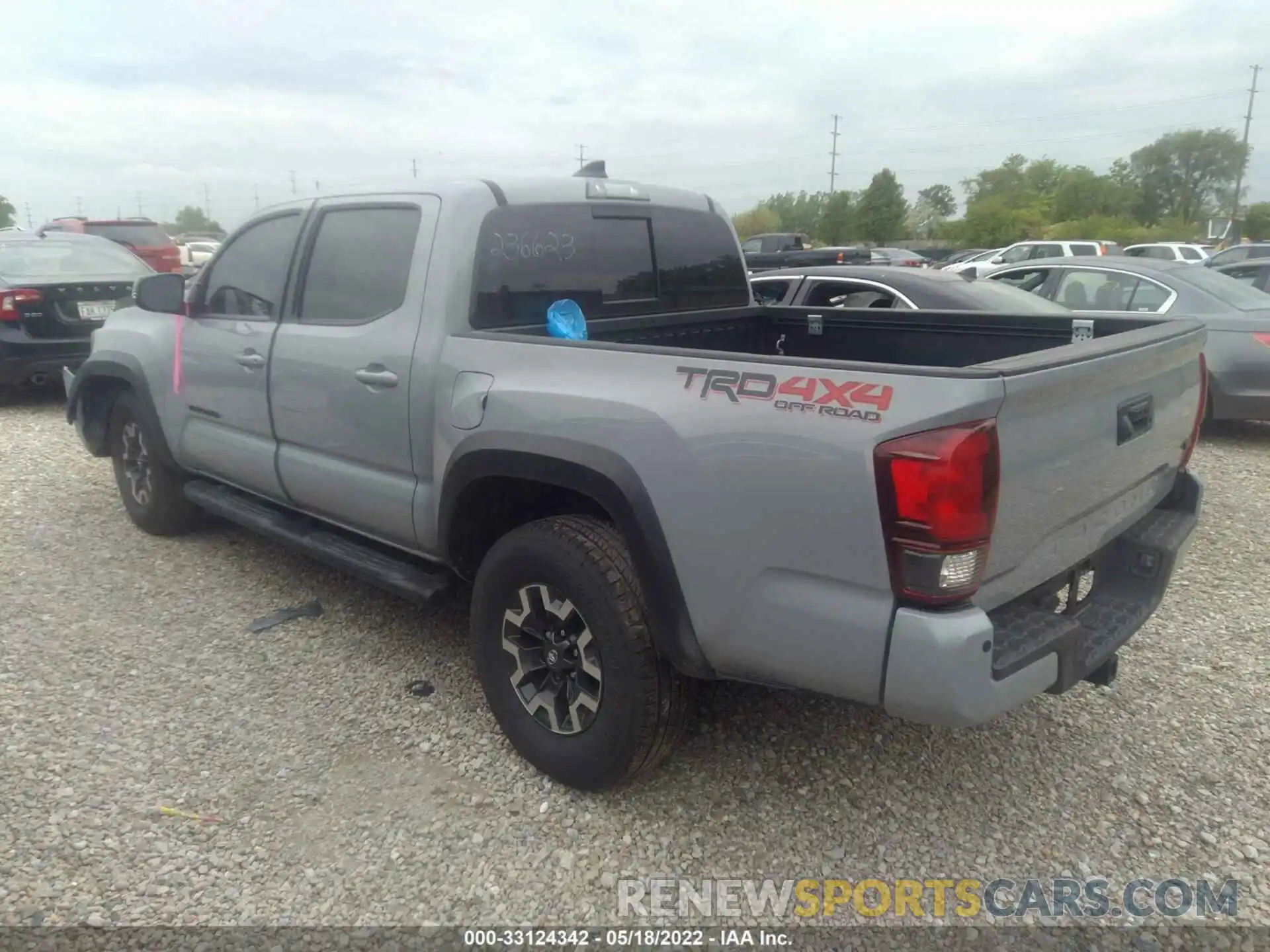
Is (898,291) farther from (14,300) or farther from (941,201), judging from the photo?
(941,201)

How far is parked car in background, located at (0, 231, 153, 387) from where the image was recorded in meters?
7.98

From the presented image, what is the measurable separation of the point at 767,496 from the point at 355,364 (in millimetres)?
1863

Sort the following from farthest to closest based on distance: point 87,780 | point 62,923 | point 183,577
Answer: point 183,577, point 87,780, point 62,923

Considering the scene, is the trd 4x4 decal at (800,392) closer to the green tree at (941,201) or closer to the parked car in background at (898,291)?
the parked car in background at (898,291)

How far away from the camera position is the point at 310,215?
3.88 meters

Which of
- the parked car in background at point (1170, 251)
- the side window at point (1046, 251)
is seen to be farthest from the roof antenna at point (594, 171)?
the parked car in background at point (1170, 251)

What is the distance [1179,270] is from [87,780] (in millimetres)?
8271

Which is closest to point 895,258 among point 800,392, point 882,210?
point 800,392

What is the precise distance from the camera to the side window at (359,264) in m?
3.37

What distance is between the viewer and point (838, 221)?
216 feet

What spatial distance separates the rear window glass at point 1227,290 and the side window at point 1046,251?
19.0 meters

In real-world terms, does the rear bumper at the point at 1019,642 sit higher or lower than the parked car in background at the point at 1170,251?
lower

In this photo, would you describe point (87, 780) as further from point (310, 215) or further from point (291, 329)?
point (310, 215)

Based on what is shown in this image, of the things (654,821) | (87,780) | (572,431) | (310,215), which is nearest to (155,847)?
(87,780)
